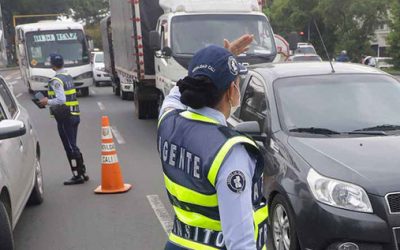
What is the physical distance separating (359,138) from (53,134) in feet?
31.6

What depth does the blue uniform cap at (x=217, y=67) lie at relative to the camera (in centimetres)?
209

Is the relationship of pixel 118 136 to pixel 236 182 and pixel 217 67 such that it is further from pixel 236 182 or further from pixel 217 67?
pixel 236 182

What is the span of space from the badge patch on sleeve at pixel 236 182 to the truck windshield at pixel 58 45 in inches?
813

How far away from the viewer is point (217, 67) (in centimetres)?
209

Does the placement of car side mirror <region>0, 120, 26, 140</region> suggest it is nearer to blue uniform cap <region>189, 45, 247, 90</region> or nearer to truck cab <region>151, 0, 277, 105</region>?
blue uniform cap <region>189, 45, 247, 90</region>

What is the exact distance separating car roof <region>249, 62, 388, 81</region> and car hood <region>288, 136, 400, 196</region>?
1.06m

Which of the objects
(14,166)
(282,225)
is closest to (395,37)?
(282,225)

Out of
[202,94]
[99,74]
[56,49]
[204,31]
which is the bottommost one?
[99,74]

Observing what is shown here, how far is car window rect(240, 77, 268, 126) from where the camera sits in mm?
5434

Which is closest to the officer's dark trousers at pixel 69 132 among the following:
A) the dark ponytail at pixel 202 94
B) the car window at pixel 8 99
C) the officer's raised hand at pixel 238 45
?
the car window at pixel 8 99

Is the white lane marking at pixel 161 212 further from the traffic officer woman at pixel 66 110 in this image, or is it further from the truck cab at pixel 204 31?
the truck cab at pixel 204 31

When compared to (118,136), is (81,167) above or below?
above

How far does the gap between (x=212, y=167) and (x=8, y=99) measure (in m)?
5.01

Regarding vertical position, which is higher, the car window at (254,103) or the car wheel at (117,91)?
the car window at (254,103)
